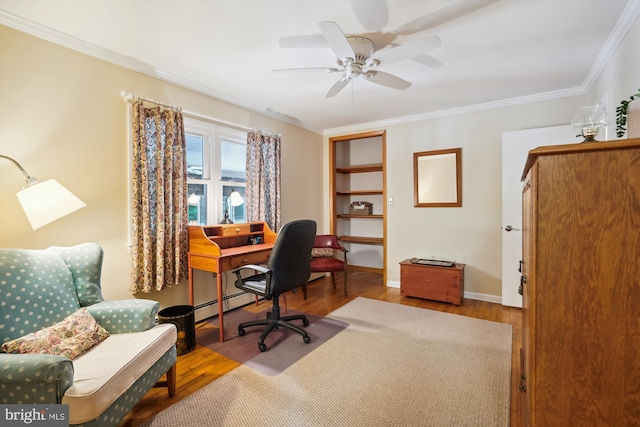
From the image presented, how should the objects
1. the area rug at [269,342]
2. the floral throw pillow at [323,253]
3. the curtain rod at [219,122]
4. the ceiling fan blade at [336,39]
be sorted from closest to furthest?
the ceiling fan blade at [336,39], the area rug at [269,342], the curtain rod at [219,122], the floral throw pillow at [323,253]

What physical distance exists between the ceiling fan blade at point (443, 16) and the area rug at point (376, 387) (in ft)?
7.98

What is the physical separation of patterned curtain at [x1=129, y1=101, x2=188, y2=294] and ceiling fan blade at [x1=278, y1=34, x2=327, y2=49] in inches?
53.2

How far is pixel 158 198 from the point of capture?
2.51 meters

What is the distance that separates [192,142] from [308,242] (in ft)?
5.47

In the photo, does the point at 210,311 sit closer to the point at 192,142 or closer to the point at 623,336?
the point at 192,142

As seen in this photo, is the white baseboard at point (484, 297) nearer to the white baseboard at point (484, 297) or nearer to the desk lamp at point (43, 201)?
the white baseboard at point (484, 297)

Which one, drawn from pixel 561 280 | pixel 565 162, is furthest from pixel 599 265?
pixel 565 162

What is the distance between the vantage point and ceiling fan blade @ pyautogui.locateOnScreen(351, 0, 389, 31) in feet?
5.70

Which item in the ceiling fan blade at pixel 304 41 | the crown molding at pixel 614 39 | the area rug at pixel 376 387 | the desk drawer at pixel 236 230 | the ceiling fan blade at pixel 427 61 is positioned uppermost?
the ceiling fan blade at pixel 427 61

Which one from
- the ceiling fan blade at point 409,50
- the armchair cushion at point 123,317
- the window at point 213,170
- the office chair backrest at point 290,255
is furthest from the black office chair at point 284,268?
the ceiling fan blade at point 409,50

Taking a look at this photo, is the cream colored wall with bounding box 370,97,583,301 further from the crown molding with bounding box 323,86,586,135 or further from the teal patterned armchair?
the teal patterned armchair

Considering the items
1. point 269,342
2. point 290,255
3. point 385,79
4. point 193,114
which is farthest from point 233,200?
point 385,79

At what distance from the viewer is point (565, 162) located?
Result: 0.87 metres

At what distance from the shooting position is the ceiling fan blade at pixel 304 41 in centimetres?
189
